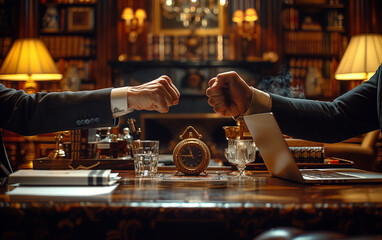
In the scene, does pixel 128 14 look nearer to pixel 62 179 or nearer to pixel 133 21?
pixel 133 21

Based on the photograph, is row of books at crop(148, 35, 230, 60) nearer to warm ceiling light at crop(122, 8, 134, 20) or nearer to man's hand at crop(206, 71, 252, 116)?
warm ceiling light at crop(122, 8, 134, 20)

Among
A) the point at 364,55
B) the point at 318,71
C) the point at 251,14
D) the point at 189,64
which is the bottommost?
the point at 364,55

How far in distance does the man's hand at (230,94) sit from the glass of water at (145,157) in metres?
0.28

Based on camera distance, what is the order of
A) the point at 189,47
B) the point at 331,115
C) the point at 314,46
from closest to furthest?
the point at 331,115, the point at 314,46, the point at 189,47

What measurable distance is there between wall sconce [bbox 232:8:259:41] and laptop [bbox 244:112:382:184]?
172 inches

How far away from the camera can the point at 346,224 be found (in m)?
0.78

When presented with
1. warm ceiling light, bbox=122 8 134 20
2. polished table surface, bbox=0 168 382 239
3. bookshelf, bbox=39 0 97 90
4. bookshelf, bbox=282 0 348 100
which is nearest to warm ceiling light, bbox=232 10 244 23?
bookshelf, bbox=282 0 348 100

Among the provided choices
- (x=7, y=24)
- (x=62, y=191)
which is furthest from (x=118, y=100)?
(x=7, y=24)

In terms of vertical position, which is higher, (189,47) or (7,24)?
(7,24)

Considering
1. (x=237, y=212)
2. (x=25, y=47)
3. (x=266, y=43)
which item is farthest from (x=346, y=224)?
(x=266, y=43)

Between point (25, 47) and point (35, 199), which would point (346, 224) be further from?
point (25, 47)

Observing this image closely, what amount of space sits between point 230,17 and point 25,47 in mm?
2908

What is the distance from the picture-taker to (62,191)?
92cm

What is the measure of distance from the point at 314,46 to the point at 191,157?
4.54 meters
